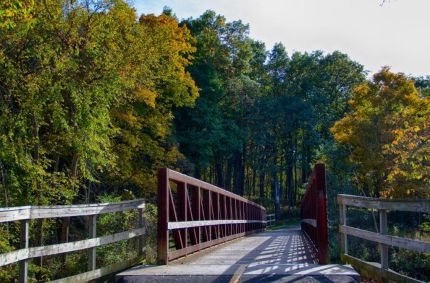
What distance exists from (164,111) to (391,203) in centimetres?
2122

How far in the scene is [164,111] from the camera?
87.8 ft

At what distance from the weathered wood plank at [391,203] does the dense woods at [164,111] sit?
5.48 metres

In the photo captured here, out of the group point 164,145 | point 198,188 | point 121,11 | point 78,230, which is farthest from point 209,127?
point 198,188

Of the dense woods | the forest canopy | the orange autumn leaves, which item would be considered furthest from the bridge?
the orange autumn leaves

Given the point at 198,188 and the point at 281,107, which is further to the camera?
the point at 281,107

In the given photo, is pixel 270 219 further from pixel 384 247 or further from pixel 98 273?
pixel 98 273

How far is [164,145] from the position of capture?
97.3ft

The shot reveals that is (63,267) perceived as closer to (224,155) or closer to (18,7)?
(18,7)

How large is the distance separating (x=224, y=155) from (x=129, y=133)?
101ft

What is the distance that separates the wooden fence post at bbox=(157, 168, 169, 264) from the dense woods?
354cm

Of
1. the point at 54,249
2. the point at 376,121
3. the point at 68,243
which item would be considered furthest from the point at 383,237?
the point at 376,121

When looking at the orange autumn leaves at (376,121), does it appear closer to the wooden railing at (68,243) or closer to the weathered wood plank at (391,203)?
the weathered wood plank at (391,203)

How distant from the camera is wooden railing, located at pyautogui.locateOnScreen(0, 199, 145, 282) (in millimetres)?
5070

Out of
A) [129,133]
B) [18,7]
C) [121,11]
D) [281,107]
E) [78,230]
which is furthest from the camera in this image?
[281,107]
